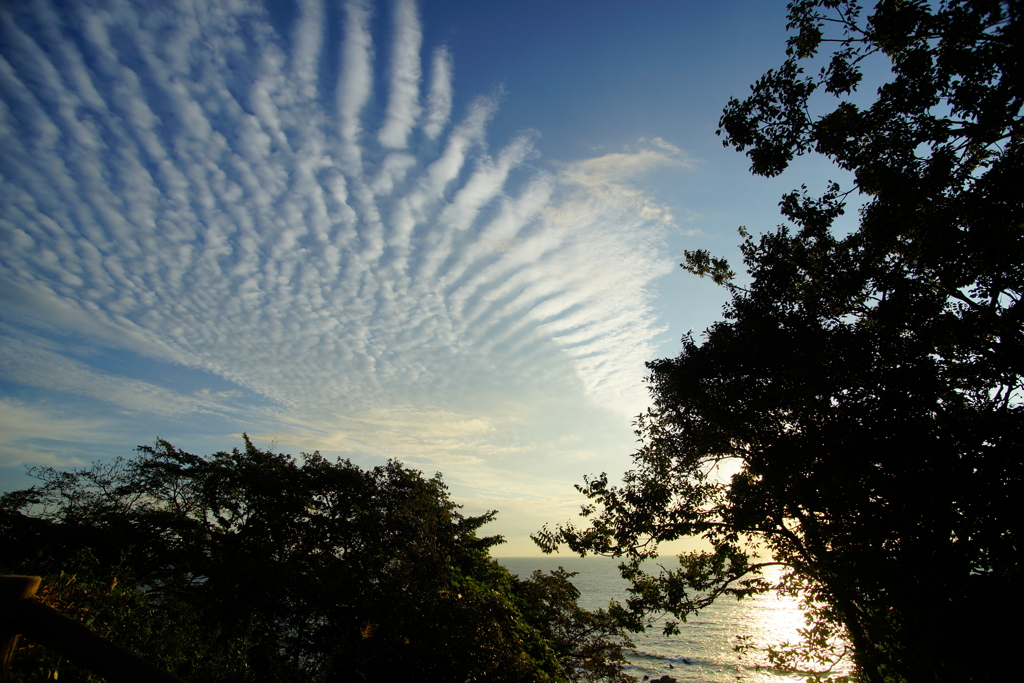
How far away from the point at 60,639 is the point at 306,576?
16567mm

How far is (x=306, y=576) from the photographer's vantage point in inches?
650

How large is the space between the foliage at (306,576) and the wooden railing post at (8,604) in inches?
109

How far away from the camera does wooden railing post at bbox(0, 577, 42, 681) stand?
8.07 ft

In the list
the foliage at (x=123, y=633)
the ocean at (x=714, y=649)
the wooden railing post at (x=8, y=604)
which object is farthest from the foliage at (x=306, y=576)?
the ocean at (x=714, y=649)

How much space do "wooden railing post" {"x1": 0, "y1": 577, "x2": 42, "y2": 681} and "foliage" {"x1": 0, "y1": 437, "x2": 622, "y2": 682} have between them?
2.76m

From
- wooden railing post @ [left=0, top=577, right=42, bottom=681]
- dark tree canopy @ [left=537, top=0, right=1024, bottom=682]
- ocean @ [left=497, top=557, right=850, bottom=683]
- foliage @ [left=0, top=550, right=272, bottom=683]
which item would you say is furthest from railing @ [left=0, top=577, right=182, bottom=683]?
ocean @ [left=497, top=557, right=850, bottom=683]

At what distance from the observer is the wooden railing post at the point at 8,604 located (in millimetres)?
2461

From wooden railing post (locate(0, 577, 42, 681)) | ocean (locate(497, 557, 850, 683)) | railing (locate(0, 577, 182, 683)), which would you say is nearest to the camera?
railing (locate(0, 577, 182, 683))

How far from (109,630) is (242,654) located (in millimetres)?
1678

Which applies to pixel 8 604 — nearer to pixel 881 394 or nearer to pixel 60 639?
pixel 60 639

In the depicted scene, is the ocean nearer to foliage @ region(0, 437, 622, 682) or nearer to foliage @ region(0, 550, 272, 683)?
foliage @ region(0, 437, 622, 682)

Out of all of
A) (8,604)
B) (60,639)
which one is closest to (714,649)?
(60,639)

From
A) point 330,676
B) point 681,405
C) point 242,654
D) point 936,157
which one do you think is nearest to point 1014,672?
point 681,405

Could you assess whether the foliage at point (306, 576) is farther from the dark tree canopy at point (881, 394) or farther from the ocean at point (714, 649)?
the ocean at point (714, 649)
